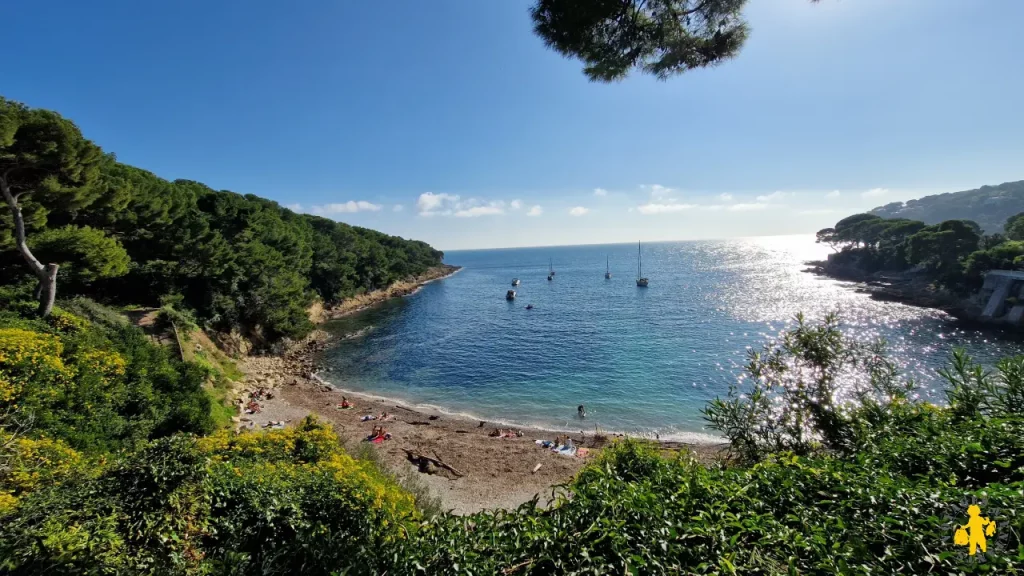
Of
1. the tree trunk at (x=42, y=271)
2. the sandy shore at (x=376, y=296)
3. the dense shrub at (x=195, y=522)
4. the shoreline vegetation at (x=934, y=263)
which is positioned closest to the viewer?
the dense shrub at (x=195, y=522)

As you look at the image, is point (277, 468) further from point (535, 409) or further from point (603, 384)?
point (603, 384)

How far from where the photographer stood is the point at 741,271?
89750mm

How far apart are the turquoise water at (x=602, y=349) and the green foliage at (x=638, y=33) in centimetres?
1821

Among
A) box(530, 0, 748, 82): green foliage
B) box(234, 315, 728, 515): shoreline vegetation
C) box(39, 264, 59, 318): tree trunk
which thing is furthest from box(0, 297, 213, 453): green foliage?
box(530, 0, 748, 82): green foliage

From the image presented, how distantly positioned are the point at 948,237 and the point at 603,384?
5409cm

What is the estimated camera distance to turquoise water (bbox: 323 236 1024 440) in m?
23.8

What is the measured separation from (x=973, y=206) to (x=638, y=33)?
20731 cm

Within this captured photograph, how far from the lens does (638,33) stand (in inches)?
278

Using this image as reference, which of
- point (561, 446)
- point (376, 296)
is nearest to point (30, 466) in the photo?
point (561, 446)

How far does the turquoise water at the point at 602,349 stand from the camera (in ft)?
78.2

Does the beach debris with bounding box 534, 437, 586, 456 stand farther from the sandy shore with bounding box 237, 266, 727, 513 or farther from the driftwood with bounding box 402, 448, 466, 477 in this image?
the driftwood with bounding box 402, 448, 466, 477

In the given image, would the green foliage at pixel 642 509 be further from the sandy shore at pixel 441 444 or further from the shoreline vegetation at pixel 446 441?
the sandy shore at pixel 441 444

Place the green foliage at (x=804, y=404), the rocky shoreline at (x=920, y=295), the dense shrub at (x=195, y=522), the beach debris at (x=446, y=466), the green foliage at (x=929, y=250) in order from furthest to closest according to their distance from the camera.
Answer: the green foliage at (x=929, y=250) → the rocky shoreline at (x=920, y=295) → the beach debris at (x=446, y=466) → the green foliage at (x=804, y=404) → the dense shrub at (x=195, y=522)

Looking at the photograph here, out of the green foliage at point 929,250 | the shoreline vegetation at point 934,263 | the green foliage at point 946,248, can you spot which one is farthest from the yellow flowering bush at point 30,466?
the green foliage at point 946,248
